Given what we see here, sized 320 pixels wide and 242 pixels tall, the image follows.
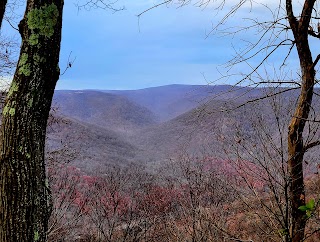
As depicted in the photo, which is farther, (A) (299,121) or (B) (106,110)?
(B) (106,110)

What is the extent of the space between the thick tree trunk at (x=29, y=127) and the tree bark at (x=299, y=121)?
2681 mm

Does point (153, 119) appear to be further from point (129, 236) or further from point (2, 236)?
point (2, 236)

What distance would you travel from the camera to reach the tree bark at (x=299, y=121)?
421 centimetres

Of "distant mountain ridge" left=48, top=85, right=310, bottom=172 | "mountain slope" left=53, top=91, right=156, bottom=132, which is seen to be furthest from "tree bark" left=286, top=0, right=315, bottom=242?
"mountain slope" left=53, top=91, right=156, bottom=132

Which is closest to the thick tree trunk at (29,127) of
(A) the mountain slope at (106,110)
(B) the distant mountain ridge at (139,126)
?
(B) the distant mountain ridge at (139,126)

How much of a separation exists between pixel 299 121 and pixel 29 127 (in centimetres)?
294

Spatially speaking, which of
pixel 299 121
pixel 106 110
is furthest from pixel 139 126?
pixel 299 121

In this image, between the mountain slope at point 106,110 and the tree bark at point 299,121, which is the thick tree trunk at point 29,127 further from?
the mountain slope at point 106,110

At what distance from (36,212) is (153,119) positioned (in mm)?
63577

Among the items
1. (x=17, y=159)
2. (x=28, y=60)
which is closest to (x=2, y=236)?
(x=17, y=159)

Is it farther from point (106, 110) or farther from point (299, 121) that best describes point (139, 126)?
point (299, 121)

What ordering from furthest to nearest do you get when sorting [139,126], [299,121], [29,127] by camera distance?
[139,126] → [299,121] → [29,127]

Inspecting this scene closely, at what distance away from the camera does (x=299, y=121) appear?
14.1 feet

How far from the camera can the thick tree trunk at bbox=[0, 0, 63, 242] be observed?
8.63 feet
